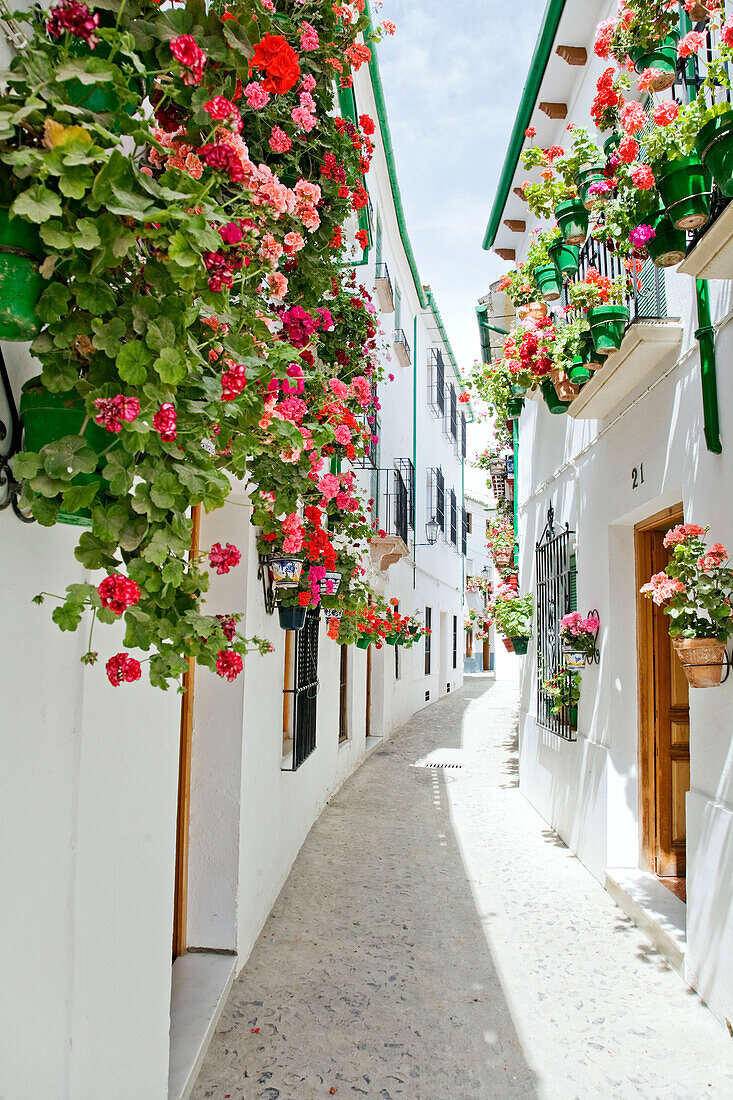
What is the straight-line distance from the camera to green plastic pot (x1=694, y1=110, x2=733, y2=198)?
9.01ft

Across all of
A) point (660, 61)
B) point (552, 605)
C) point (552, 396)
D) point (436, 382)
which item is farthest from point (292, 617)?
point (436, 382)

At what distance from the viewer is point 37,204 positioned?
3.64ft

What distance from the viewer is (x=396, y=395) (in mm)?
12789

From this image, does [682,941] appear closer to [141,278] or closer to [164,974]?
[164,974]

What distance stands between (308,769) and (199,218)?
5.60 metres

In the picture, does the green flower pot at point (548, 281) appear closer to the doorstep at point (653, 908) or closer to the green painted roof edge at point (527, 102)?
the green painted roof edge at point (527, 102)

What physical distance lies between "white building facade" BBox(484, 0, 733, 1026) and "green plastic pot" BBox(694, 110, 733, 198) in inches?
7.1

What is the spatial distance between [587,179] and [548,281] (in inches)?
41.1

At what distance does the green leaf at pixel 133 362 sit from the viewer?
123cm

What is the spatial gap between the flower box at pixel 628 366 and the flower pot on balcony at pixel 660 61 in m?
1.19

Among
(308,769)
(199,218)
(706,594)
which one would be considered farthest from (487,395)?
(199,218)

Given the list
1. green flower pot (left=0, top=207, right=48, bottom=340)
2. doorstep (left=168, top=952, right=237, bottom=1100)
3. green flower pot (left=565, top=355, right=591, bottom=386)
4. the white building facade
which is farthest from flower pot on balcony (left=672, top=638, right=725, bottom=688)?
green flower pot (left=0, top=207, right=48, bottom=340)

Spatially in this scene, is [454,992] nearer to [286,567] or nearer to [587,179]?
[286,567]

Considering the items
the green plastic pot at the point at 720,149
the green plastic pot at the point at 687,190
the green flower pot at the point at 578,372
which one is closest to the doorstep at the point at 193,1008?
the green plastic pot at the point at 720,149
